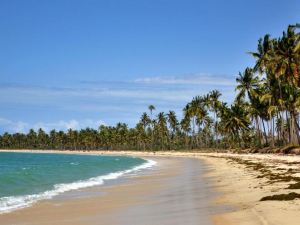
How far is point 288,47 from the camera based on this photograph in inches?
2312

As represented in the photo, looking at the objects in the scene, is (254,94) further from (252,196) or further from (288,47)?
(252,196)

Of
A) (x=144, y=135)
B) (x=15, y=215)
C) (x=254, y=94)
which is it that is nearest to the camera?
(x=15, y=215)

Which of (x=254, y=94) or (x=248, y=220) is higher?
(x=254, y=94)

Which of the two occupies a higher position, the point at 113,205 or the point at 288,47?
the point at 288,47

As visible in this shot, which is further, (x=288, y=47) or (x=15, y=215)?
(x=288, y=47)

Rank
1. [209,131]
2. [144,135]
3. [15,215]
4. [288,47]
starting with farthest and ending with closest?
[144,135] < [209,131] < [288,47] < [15,215]

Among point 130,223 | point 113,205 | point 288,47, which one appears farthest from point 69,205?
point 288,47

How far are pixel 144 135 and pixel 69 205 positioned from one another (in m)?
167

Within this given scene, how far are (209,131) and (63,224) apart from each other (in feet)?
489

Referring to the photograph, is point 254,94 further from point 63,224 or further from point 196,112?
point 63,224

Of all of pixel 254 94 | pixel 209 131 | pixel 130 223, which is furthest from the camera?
pixel 209 131

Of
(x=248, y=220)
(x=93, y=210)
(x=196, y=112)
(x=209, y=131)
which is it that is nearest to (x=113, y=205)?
(x=93, y=210)

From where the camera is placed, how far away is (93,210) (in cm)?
1689

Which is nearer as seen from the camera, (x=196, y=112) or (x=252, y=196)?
(x=252, y=196)
